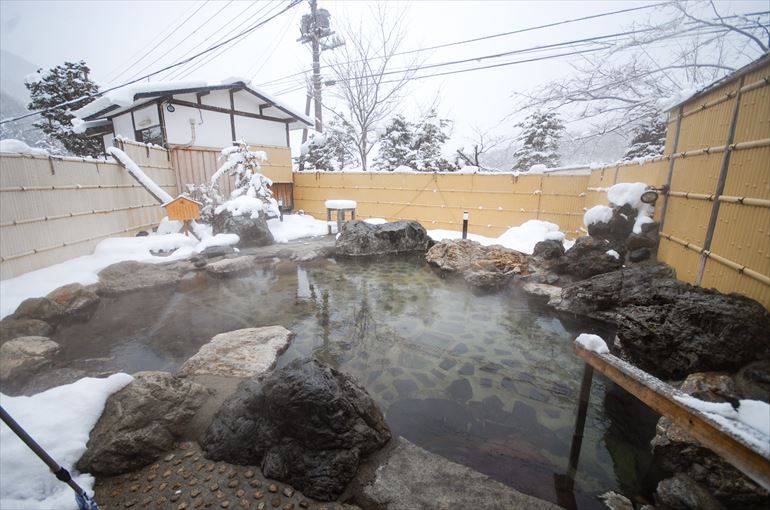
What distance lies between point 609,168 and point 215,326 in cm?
985

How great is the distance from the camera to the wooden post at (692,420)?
157 centimetres

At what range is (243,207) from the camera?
11.2 metres

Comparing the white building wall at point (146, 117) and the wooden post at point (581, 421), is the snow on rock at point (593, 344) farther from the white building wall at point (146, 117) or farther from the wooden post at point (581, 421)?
the white building wall at point (146, 117)

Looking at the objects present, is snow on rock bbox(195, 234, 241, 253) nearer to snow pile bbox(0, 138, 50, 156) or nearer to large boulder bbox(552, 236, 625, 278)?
snow pile bbox(0, 138, 50, 156)

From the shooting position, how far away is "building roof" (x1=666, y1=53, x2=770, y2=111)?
3.62 m

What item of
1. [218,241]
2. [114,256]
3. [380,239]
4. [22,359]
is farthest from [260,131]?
[22,359]

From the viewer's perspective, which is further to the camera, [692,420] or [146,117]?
[146,117]

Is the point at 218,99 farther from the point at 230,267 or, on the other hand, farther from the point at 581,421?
the point at 581,421

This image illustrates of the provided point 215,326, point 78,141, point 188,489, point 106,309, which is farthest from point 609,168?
point 78,141

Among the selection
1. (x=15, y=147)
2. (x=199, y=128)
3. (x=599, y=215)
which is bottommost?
(x=599, y=215)

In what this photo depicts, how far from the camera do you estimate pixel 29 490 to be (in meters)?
2.16

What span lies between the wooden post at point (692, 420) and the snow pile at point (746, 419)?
19 millimetres

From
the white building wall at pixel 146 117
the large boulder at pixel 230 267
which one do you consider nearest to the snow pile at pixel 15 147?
the large boulder at pixel 230 267

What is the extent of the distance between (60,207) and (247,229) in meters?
4.43
